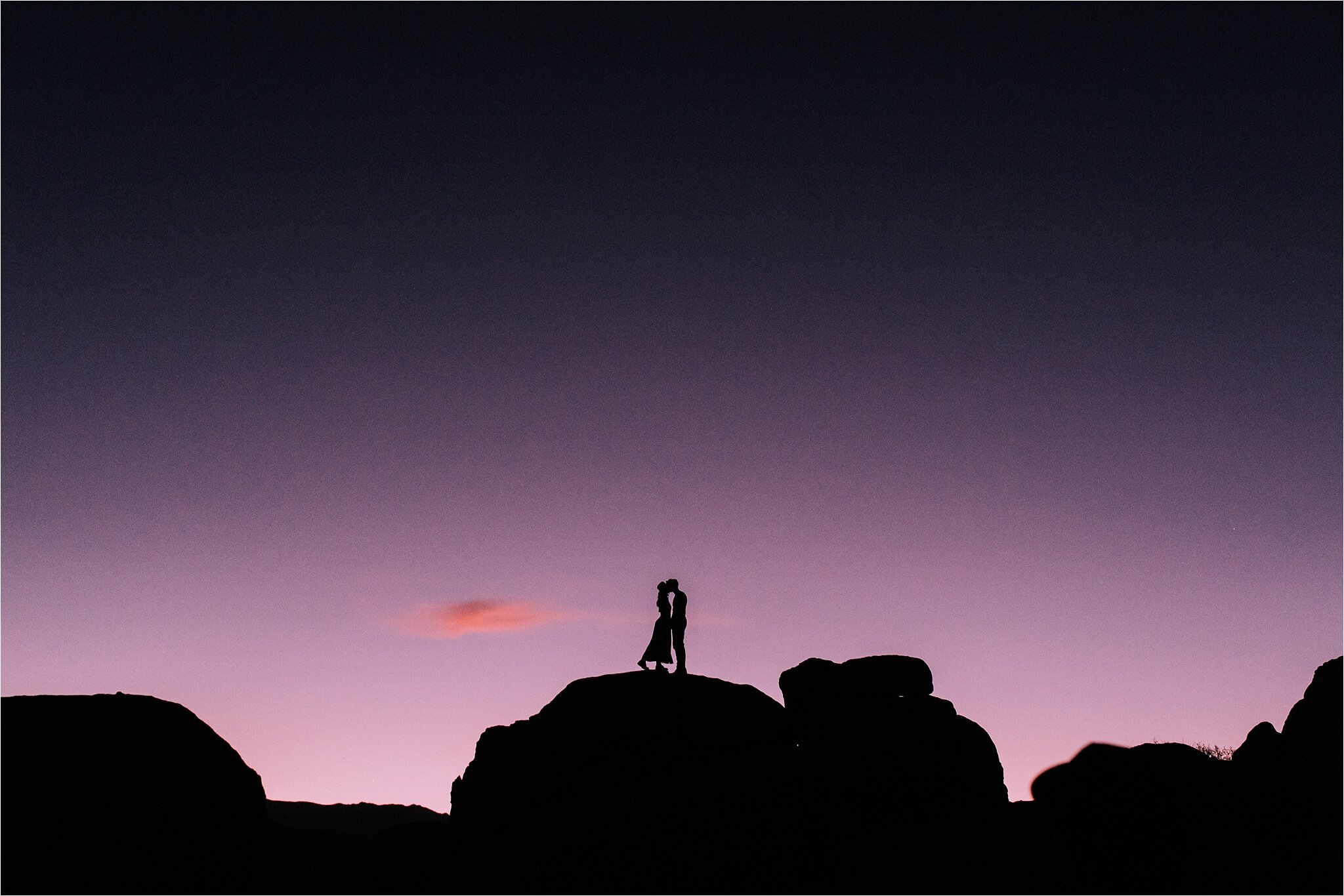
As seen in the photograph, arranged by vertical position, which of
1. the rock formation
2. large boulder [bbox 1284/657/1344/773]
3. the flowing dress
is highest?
the flowing dress

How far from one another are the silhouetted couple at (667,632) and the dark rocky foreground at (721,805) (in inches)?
26.6

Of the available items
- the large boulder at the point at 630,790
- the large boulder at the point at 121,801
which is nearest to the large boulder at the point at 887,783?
the large boulder at the point at 630,790

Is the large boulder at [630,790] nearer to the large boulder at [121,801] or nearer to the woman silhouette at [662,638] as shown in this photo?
the woman silhouette at [662,638]

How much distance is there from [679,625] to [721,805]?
25.8 ft

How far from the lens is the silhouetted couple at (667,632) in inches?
1068

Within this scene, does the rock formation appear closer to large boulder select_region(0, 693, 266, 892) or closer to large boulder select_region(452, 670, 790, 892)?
large boulder select_region(452, 670, 790, 892)

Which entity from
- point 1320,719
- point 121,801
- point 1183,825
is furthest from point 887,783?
point 121,801

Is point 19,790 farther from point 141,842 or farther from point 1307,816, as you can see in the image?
point 1307,816

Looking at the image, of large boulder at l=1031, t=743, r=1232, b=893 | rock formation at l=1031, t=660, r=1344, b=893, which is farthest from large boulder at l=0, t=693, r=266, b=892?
large boulder at l=1031, t=743, r=1232, b=893

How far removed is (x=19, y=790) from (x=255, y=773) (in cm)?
635

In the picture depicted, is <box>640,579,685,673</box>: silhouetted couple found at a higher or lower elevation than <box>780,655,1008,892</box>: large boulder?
higher

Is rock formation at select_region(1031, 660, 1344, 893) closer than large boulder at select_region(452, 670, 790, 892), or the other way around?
rock formation at select_region(1031, 660, 1344, 893)

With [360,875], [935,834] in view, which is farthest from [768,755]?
[360,875]

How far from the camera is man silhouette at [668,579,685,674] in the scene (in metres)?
27.1
